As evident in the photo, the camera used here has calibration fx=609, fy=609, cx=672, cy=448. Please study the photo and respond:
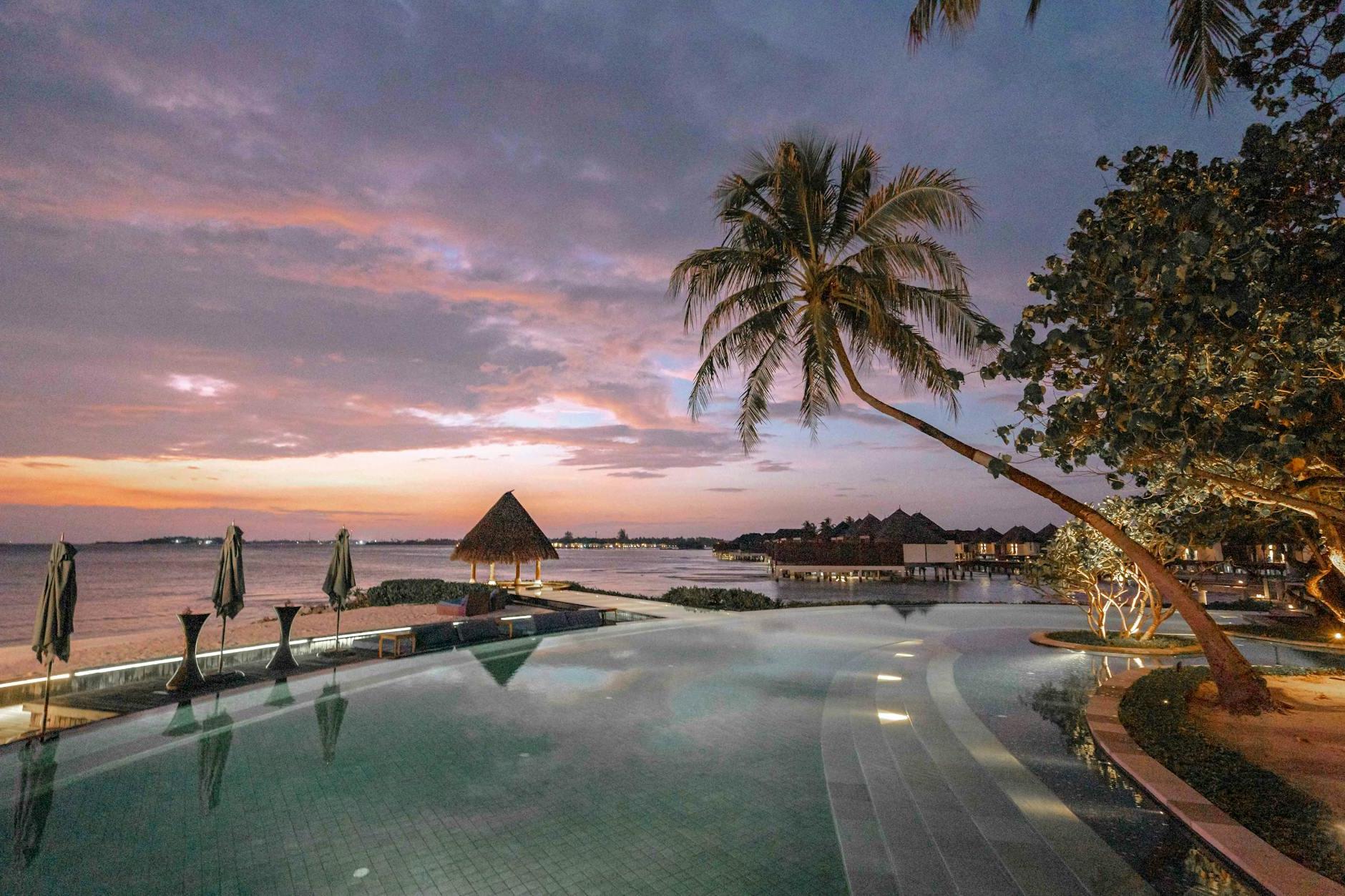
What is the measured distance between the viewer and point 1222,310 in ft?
12.7

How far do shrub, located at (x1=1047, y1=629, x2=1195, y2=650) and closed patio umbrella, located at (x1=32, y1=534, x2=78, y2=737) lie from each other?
45.1ft

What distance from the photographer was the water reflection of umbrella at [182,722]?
5.52m

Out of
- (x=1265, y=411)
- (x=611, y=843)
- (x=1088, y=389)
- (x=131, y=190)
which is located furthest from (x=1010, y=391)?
(x=131, y=190)

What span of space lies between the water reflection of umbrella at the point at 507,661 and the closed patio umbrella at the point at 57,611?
4.21m

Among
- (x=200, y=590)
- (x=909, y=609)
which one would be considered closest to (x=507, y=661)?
(x=909, y=609)

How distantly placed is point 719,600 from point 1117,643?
9.01 meters

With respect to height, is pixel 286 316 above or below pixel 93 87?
below

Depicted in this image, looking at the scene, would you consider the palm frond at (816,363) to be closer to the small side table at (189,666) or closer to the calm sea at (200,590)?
the small side table at (189,666)

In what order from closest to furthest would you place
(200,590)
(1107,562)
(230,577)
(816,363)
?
(230,577) → (816,363) → (1107,562) → (200,590)

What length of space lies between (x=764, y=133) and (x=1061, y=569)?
955 centimetres

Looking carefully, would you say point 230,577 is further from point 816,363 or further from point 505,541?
point 505,541

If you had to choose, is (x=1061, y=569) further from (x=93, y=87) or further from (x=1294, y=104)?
(x=93, y=87)

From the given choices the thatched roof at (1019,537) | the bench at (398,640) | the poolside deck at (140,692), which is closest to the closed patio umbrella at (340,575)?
the poolside deck at (140,692)

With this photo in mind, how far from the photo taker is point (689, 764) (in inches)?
191
